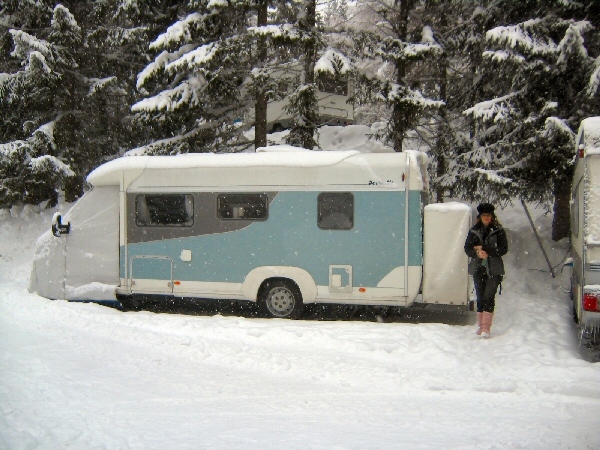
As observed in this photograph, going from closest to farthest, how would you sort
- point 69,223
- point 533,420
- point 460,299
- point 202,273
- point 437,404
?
point 533,420
point 437,404
point 460,299
point 202,273
point 69,223

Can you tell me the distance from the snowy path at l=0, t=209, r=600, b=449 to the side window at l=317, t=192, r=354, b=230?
161cm

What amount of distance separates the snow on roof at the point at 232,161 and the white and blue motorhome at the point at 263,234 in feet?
0.07

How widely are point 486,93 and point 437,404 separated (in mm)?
10528

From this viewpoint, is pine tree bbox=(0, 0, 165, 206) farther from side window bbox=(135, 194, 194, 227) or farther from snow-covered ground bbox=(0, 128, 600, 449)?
snow-covered ground bbox=(0, 128, 600, 449)

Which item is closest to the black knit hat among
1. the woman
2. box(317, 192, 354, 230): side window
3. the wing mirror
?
the woman

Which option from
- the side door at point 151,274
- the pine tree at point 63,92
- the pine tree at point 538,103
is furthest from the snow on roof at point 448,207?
the pine tree at point 63,92

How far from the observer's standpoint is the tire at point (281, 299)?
30.8 ft

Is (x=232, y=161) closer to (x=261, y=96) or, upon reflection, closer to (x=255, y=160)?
(x=255, y=160)

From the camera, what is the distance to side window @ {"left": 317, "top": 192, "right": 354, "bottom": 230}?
9.09 meters

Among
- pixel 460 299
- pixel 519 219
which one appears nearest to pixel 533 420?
pixel 460 299

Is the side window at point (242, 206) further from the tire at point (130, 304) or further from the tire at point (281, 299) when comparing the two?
the tire at point (130, 304)

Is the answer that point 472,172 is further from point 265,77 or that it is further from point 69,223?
point 69,223

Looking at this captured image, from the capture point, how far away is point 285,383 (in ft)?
19.8

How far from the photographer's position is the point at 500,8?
42.1ft
